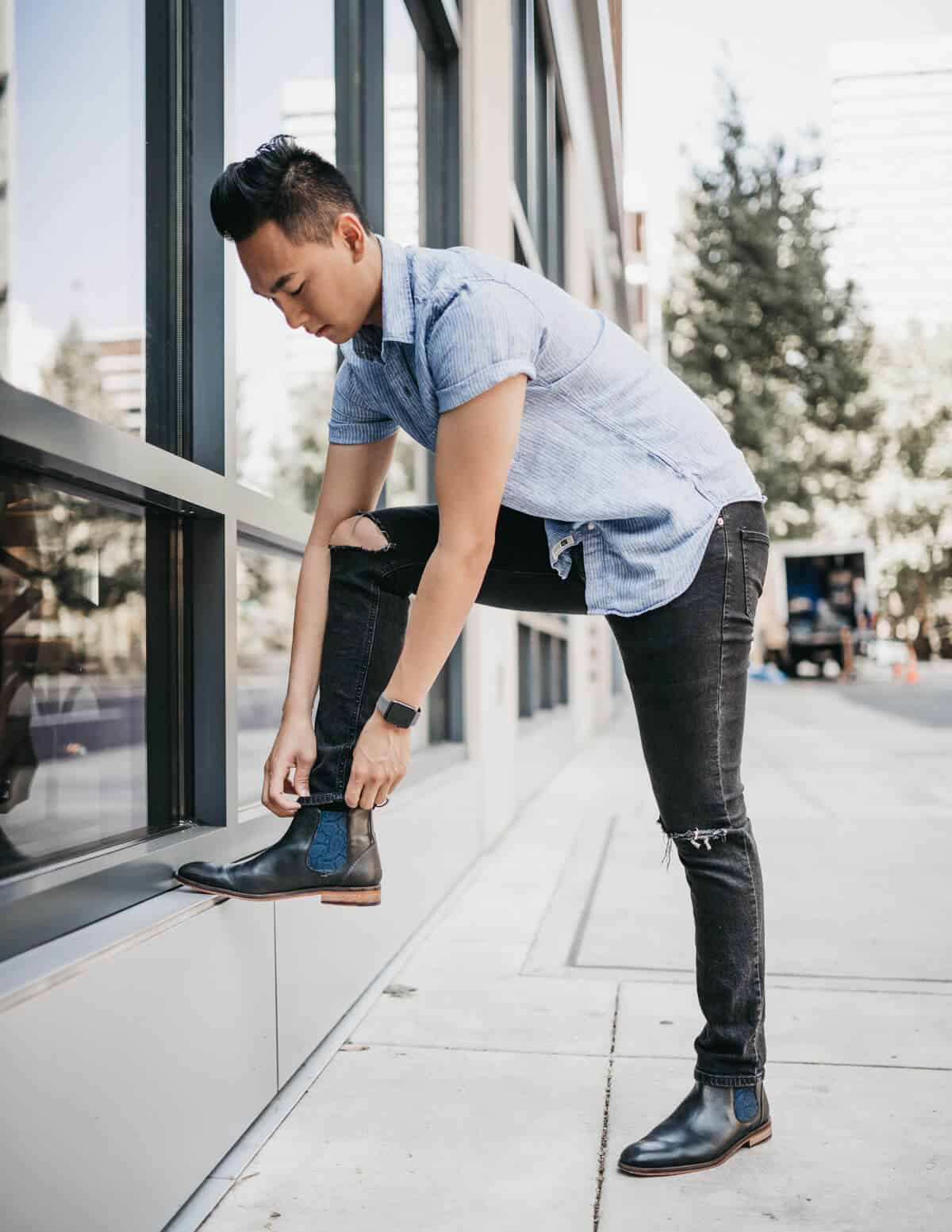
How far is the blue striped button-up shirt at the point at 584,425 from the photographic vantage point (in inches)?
67.4

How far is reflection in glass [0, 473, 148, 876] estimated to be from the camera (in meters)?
1.69

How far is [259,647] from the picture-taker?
562 centimetres

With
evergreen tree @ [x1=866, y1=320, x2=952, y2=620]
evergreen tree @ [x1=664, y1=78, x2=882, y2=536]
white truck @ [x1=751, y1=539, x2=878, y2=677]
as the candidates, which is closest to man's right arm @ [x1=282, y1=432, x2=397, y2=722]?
white truck @ [x1=751, y1=539, x2=878, y2=677]

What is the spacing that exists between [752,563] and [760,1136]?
0.96 m

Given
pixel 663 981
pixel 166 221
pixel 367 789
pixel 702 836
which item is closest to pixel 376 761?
pixel 367 789

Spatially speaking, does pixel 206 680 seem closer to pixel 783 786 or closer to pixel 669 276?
pixel 783 786

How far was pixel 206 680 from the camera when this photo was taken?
7.05ft

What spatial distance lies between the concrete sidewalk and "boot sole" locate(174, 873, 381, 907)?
0.43 meters


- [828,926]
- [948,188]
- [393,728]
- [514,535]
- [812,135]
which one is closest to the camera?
[393,728]

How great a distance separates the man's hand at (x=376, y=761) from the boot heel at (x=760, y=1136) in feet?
2.79

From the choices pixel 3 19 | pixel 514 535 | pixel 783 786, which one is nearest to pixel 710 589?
pixel 514 535

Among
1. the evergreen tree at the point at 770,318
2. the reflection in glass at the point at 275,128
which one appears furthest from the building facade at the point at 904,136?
the reflection in glass at the point at 275,128

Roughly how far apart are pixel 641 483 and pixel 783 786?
16.3ft

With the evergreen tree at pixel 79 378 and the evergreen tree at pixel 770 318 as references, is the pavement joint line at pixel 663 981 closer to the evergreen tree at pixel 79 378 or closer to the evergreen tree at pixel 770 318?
the evergreen tree at pixel 79 378
